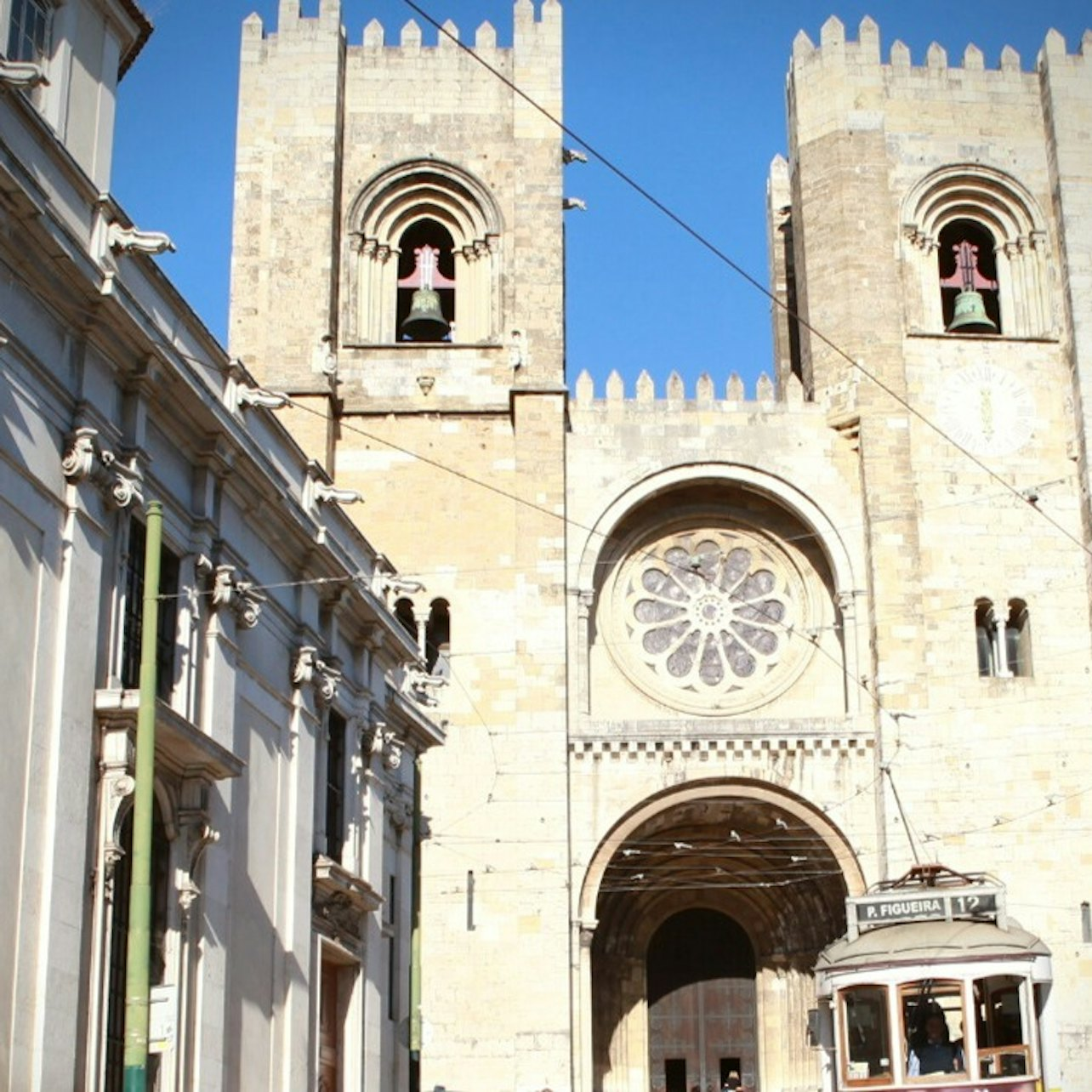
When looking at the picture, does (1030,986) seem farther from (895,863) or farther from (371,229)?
(371,229)

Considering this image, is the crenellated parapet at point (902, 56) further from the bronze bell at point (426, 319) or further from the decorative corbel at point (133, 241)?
the decorative corbel at point (133, 241)

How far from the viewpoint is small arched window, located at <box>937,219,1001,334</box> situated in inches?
1380

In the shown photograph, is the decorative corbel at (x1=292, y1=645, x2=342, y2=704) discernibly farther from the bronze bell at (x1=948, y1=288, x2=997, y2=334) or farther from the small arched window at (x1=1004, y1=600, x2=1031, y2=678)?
the bronze bell at (x1=948, y1=288, x2=997, y2=334)

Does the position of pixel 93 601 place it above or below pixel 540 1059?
above

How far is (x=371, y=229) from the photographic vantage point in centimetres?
3475

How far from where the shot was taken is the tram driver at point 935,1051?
16062mm

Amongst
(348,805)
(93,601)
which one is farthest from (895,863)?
(93,601)

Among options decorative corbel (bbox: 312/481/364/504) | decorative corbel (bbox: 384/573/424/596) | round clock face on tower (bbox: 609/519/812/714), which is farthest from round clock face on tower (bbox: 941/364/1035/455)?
decorative corbel (bbox: 312/481/364/504)

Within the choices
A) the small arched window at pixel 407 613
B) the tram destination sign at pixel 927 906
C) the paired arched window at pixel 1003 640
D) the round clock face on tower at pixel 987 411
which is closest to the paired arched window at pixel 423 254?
the small arched window at pixel 407 613

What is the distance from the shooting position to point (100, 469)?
14.3m

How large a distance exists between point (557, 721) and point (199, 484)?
14.9 metres

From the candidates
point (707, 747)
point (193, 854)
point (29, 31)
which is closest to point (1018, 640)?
point (707, 747)

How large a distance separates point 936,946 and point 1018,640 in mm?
16358

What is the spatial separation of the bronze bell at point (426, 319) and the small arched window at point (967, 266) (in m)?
8.93
